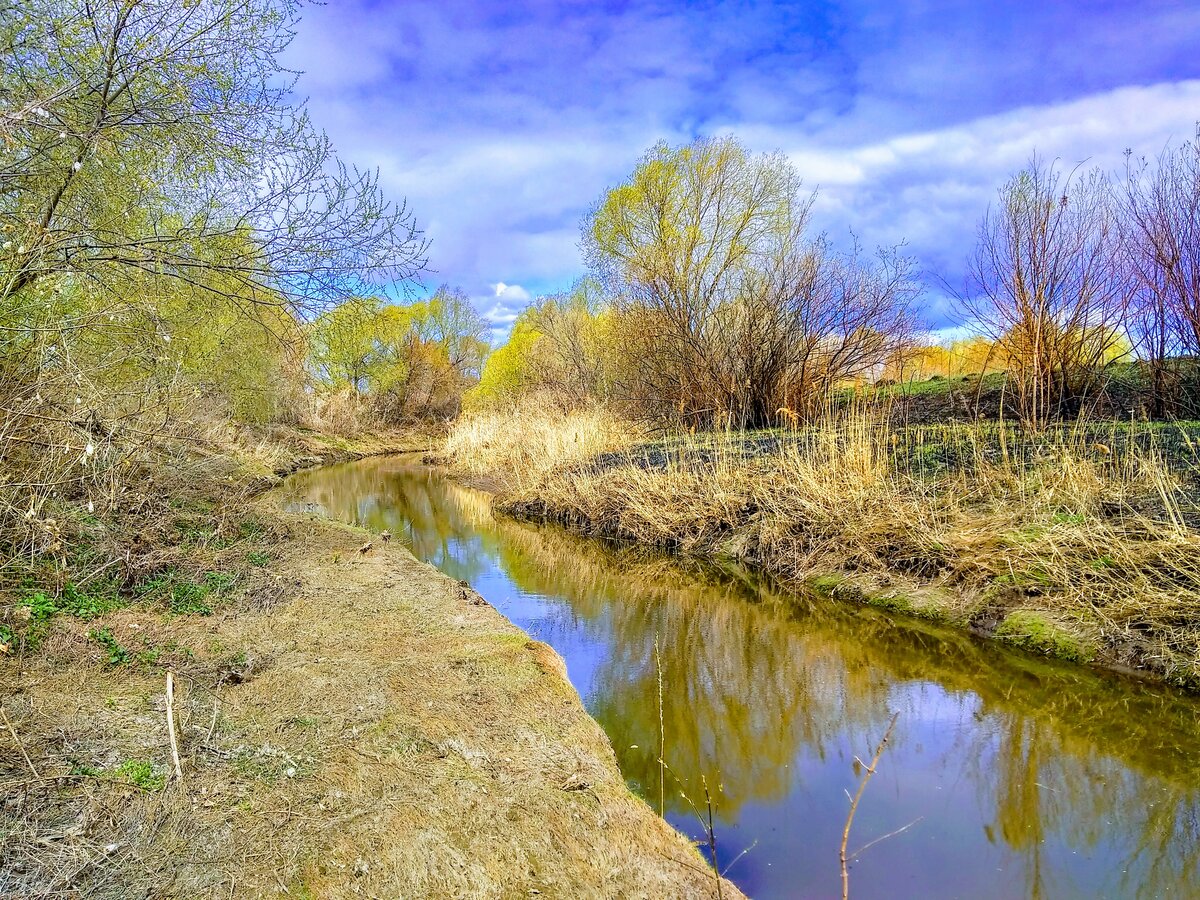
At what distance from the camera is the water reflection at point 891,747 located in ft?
10.1

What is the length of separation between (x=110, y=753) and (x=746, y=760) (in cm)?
321

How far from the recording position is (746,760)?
4031 millimetres

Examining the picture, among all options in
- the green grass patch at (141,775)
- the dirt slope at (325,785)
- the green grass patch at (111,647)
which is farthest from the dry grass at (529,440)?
the green grass patch at (141,775)

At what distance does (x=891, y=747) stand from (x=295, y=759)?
3.38m

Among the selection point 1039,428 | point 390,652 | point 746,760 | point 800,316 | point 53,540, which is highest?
point 800,316

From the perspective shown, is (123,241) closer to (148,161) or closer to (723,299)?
(148,161)

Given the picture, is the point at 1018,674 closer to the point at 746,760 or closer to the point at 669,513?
the point at 746,760

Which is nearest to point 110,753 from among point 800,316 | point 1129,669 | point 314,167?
point 314,167

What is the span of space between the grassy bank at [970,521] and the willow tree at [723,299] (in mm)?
2525

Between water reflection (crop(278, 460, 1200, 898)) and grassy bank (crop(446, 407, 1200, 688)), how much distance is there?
36cm

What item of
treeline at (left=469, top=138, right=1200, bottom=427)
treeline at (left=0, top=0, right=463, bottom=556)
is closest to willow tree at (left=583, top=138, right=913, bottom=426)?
treeline at (left=469, top=138, right=1200, bottom=427)

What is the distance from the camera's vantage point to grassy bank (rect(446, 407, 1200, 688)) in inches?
195

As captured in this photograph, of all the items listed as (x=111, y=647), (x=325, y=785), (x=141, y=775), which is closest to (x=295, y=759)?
(x=325, y=785)

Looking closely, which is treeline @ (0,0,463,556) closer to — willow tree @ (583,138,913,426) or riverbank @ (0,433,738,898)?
riverbank @ (0,433,738,898)
